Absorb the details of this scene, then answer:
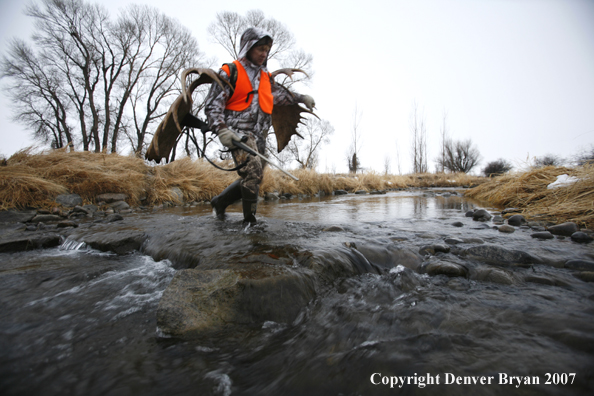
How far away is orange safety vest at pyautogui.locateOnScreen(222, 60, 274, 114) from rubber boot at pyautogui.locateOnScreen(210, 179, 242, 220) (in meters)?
0.99

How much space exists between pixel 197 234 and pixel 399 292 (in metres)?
1.96

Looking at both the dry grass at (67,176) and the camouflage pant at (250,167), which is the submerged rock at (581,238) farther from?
the dry grass at (67,176)

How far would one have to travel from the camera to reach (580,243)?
2.11 meters

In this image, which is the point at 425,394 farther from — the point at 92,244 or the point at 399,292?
the point at 92,244

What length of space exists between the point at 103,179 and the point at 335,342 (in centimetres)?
679

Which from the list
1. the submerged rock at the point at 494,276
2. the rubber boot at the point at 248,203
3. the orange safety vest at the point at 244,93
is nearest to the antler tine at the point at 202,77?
the orange safety vest at the point at 244,93

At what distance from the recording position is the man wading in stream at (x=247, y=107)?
2.87 meters

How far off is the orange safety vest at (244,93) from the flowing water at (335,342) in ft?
7.06

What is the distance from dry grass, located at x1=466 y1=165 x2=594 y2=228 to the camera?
2.83 m

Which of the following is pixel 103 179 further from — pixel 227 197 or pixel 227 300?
pixel 227 300

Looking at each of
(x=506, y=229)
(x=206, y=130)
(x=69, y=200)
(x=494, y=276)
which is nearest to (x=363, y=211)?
(x=506, y=229)

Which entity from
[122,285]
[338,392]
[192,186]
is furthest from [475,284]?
[192,186]

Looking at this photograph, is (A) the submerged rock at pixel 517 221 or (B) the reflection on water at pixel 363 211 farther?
(B) the reflection on water at pixel 363 211

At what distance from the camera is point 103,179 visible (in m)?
5.89
